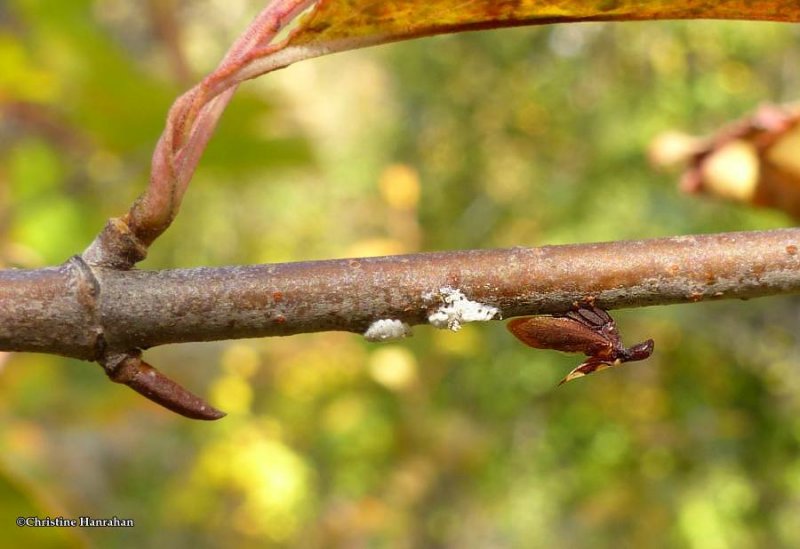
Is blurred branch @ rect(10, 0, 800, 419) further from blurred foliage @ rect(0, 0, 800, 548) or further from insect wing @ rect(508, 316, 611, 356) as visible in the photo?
A: blurred foliage @ rect(0, 0, 800, 548)

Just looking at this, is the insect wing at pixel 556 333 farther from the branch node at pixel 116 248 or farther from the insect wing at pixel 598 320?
the branch node at pixel 116 248

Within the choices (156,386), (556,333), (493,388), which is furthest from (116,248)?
(493,388)

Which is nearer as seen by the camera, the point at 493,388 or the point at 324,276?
the point at 324,276

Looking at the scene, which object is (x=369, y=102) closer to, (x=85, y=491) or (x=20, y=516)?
(x=85, y=491)

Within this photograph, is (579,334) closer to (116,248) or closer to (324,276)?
(324,276)

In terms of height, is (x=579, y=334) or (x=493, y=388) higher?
(x=493, y=388)

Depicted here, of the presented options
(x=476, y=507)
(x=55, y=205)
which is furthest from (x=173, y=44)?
(x=476, y=507)

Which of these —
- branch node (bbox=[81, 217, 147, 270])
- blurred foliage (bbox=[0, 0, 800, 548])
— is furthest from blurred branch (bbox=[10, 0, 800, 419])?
blurred foliage (bbox=[0, 0, 800, 548])
